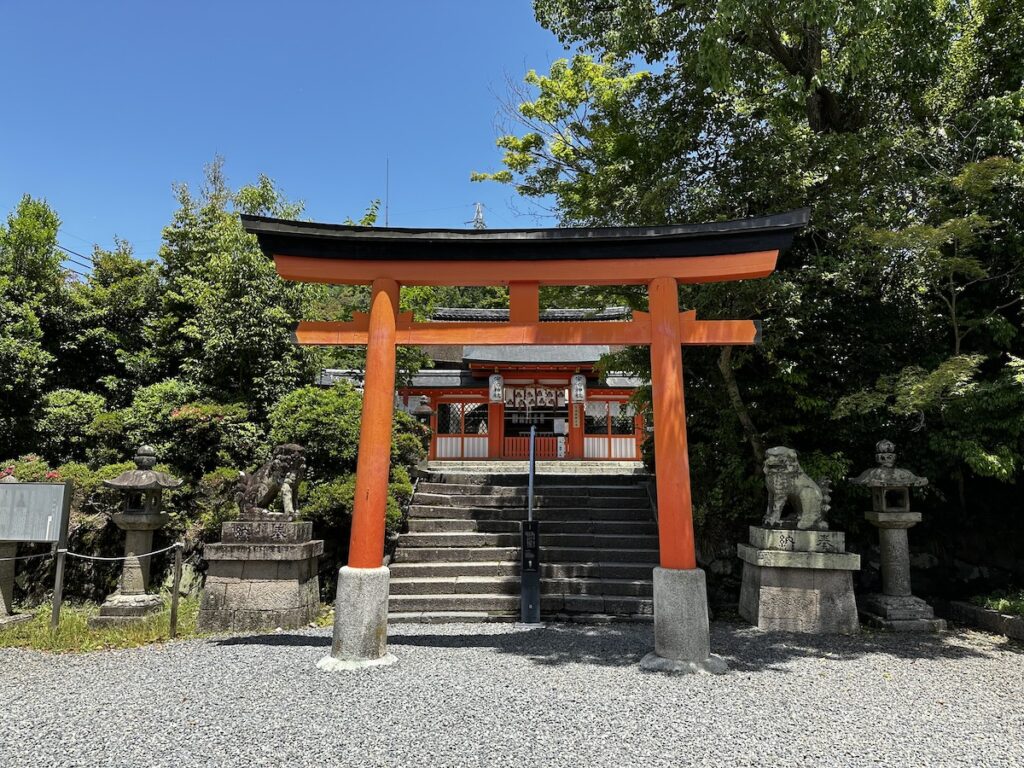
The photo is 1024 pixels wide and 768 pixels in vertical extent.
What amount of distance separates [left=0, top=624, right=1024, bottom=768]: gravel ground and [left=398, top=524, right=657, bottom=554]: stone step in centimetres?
255

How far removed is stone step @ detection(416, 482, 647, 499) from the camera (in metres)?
10.0

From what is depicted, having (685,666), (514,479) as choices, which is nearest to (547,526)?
(514,479)

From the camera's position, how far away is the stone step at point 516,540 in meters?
8.59

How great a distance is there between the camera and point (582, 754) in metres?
3.37

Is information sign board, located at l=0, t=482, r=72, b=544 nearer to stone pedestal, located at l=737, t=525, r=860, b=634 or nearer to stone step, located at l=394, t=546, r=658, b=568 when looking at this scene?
stone step, located at l=394, t=546, r=658, b=568

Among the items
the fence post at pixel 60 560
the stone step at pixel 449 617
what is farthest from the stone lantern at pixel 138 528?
the stone step at pixel 449 617

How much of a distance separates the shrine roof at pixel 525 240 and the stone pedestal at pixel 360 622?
10.4 feet

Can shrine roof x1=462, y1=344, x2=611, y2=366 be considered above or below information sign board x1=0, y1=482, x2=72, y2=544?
above

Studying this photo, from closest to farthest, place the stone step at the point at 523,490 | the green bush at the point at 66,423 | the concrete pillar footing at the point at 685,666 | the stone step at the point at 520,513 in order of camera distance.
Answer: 1. the concrete pillar footing at the point at 685,666
2. the stone step at the point at 520,513
3. the stone step at the point at 523,490
4. the green bush at the point at 66,423

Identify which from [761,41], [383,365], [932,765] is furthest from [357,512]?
[761,41]

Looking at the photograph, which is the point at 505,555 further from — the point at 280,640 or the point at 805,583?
the point at 805,583

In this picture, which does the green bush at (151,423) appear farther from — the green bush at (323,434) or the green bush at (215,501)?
the green bush at (323,434)

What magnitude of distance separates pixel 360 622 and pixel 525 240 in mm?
3957

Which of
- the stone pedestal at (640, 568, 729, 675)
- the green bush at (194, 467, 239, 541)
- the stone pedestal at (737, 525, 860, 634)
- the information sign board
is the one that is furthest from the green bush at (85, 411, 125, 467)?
the stone pedestal at (737, 525, 860, 634)
